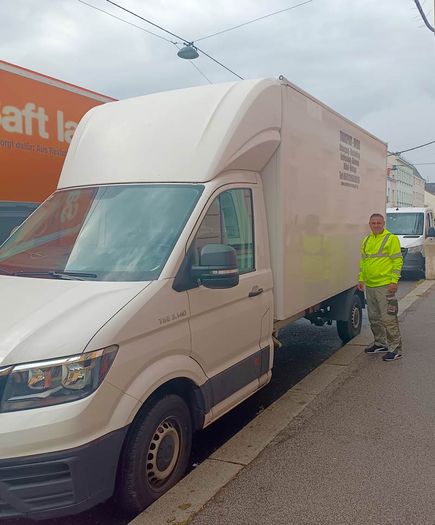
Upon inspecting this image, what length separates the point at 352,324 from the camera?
789 centimetres

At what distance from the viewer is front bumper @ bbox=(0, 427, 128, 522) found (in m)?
2.72

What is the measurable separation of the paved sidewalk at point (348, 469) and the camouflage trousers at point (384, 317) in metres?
1.17

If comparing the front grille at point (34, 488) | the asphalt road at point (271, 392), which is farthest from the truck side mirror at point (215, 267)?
the asphalt road at point (271, 392)

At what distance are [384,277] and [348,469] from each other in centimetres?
345

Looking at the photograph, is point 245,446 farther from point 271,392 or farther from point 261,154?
point 261,154

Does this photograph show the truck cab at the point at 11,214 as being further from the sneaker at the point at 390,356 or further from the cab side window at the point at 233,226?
the sneaker at the point at 390,356

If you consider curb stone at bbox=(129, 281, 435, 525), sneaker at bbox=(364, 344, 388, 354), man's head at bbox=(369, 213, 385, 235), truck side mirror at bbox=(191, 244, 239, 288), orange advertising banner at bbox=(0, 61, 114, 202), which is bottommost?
curb stone at bbox=(129, 281, 435, 525)

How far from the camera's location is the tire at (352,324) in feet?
25.3

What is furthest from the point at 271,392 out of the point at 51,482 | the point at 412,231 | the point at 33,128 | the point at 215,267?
the point at 412,231

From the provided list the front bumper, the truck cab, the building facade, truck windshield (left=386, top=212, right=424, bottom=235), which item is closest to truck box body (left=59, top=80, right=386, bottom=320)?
the truck cab

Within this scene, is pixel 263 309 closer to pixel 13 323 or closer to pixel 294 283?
pixel 294 283

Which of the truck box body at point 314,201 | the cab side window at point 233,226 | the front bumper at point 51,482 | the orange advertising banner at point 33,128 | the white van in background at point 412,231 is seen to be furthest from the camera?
the white van in background at point 412,231

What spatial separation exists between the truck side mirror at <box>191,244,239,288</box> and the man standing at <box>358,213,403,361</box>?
12.1 ft

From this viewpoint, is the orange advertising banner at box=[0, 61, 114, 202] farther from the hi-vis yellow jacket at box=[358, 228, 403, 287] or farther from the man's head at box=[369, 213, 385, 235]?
the hi-vis yellow jacket at box=[358, 228, 403, 287]
